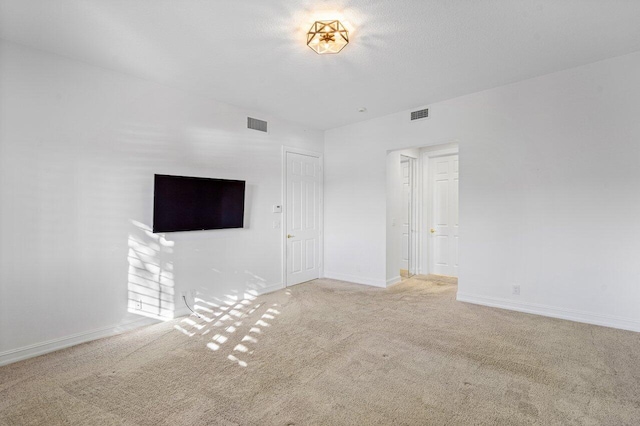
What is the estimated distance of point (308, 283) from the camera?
218 inches

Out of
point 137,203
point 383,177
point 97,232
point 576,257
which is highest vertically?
point 383,177

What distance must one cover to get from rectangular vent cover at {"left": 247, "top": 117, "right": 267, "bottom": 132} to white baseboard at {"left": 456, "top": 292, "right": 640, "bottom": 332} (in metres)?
3.79

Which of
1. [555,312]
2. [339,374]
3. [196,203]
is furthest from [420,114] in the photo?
[339,374]

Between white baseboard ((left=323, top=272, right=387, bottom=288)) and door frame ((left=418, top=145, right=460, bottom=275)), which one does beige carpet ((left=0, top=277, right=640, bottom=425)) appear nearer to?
white baseboard ((left=323, top=272, right=387, bottom=288))

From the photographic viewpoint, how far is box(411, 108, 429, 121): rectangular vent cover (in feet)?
15.4

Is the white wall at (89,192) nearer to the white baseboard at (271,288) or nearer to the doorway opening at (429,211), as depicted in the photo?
the white baseboard at (271,288)

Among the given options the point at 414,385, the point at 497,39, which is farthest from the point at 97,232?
the point at 497,39

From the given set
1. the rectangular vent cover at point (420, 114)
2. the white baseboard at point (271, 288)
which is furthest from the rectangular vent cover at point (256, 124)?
the white baseboard at point (271, 288)

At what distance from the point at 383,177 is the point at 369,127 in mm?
910

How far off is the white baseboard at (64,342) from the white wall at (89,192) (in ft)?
0.04

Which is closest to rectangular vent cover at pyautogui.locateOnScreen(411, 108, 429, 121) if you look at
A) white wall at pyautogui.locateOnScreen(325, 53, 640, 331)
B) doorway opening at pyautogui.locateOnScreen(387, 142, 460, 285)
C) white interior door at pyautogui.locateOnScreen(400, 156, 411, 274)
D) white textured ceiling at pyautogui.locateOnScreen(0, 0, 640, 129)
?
white wall at pyautogui.locateOnScreen(325, 53, 640, 331)

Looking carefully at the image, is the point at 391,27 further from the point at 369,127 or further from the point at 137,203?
the point at 137,203

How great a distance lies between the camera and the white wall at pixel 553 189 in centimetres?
332

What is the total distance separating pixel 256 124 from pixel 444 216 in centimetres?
385
